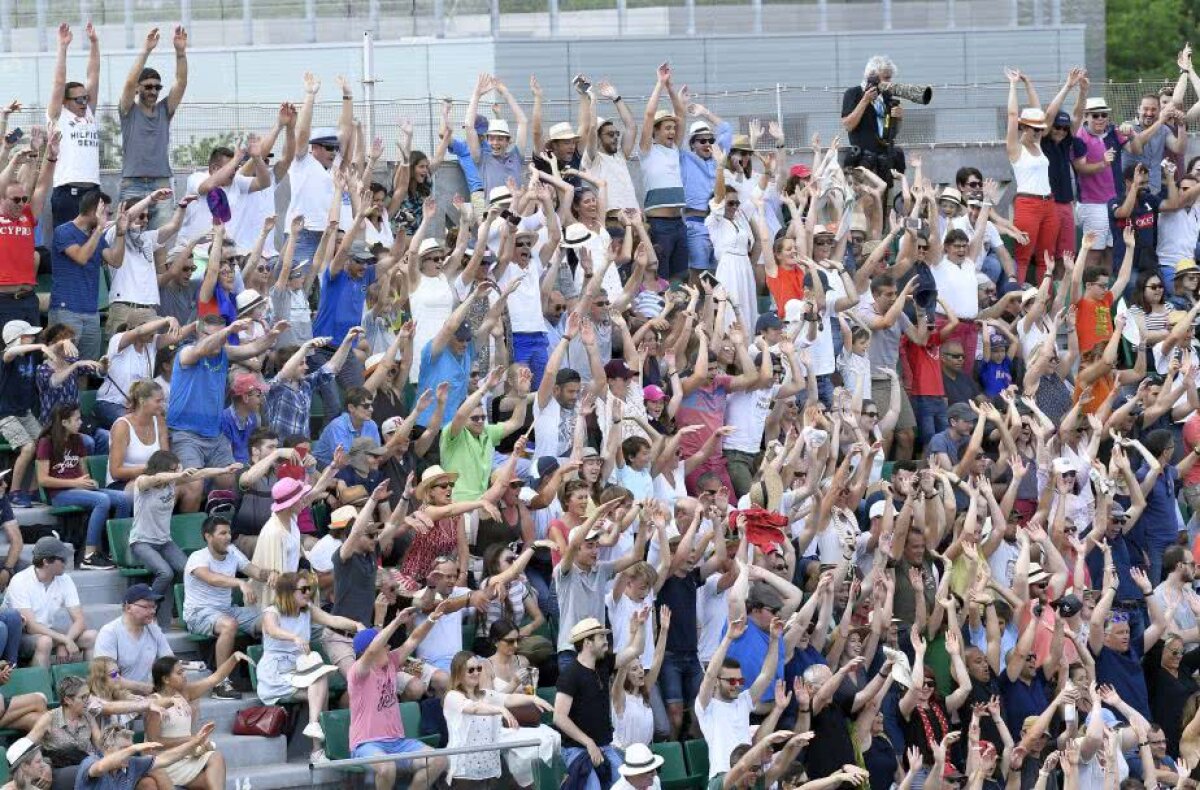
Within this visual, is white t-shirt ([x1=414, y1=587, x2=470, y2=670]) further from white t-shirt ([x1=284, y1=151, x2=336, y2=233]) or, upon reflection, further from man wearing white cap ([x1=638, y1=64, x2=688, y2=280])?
man wearing white cap ([x1=638, y1=64, x2=688, y2=280])

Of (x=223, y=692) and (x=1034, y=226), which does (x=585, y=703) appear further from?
(x=1034, y=226)

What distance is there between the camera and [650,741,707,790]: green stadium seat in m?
18.7

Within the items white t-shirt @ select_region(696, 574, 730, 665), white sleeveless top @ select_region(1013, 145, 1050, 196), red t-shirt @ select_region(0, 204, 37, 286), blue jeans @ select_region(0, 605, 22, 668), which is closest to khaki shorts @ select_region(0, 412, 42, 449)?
red t-shirt @ select_region(0, 204, 37, 286)

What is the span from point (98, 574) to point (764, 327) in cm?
622

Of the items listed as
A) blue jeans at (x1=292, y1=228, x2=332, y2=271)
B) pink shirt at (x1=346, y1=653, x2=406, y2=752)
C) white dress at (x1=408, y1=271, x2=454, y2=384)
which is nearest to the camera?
pink shirt at (x1=346, y1=653, x2=406, y2=752)

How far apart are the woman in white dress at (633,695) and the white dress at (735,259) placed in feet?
17.2

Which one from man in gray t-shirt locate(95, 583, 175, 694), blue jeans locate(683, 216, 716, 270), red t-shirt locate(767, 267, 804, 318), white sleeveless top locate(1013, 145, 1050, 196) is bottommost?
man in gray t-shirt locate(95, 583, 175, 694)

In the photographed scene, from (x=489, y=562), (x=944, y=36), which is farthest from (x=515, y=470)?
(x=944, y=36)

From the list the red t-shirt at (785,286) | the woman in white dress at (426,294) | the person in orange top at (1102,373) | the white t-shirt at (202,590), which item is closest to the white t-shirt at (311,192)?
the woman in white dress at (426,294)

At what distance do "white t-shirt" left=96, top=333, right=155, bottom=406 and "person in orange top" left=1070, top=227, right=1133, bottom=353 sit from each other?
29.2 feet

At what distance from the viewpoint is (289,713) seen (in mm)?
18078

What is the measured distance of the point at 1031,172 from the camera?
25.9 m

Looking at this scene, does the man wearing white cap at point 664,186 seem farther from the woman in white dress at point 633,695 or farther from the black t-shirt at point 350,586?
the black t-shirt at point 350,586

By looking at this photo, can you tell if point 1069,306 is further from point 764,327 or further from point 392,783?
point 392,783
